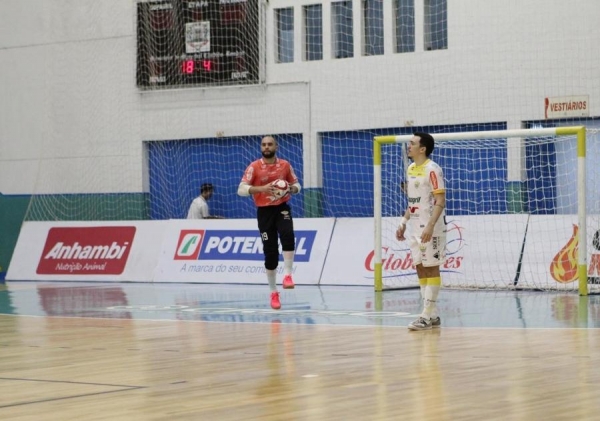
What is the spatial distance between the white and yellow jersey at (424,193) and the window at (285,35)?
14289mm

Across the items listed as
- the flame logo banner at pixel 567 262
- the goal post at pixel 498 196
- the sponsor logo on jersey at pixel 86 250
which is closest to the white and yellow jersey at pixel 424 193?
the goal post at pixel 498 196

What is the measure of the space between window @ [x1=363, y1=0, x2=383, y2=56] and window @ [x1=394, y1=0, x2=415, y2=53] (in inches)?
14.4

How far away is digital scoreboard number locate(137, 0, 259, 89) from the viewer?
87.2 feet

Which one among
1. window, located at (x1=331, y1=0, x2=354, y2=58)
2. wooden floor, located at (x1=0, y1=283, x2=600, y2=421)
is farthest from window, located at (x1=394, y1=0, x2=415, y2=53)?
wooden floor, located at (x1=0, y1=283, x2=600, y2=421)

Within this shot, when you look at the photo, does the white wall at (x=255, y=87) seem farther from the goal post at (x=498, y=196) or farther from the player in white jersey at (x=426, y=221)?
the player in white jersey at (x=426, y=221)

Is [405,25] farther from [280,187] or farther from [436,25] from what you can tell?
[280,187]

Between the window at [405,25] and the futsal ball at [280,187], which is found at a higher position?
the window at [405,25]

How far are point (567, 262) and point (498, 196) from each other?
15.0 feet

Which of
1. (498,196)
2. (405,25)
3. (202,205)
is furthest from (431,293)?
(202,205)

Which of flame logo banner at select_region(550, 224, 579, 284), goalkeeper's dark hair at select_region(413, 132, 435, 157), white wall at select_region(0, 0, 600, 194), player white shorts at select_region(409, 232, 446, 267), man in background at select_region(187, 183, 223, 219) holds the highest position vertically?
white wall at select_region(0, 0, 600, 194)

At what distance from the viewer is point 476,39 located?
24.0m

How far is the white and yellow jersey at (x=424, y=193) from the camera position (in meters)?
12.5

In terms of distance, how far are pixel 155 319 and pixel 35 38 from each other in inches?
643

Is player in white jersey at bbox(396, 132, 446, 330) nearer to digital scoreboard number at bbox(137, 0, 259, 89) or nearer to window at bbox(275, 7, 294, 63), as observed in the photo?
window at bbox(275, 7, 294, 63)
